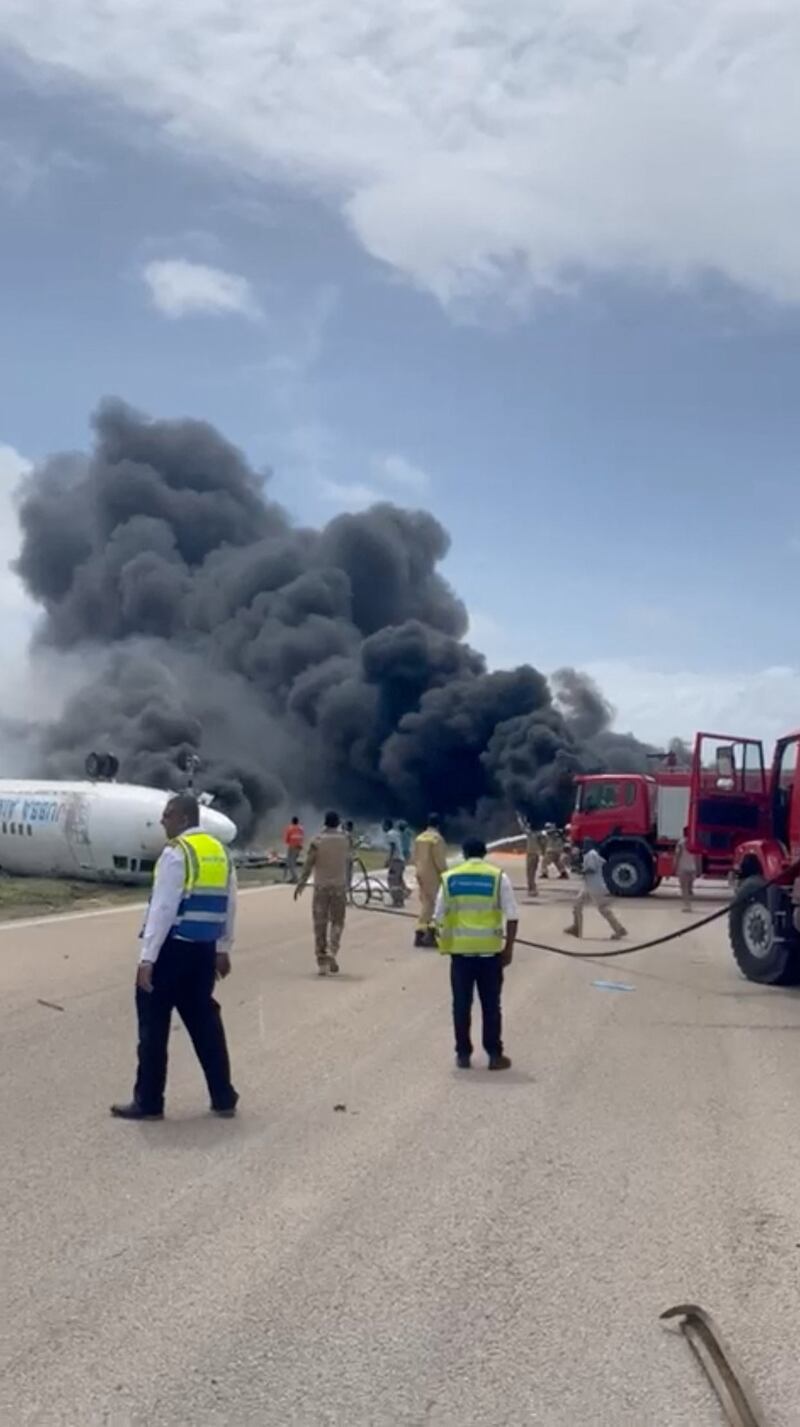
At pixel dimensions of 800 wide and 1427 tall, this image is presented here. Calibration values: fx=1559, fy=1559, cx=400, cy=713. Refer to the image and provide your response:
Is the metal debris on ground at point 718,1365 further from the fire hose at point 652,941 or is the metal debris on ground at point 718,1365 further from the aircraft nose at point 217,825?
the aircraft nose at point 217,825

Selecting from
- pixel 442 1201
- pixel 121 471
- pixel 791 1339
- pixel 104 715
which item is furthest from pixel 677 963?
pixel 121 471

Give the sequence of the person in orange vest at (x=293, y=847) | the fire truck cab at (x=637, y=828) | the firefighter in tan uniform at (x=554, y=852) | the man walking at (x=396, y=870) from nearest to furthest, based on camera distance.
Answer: the man walking at (x=396, y=870) → the fire truck cab at (x=637, y=828) → the person in orange vest at (x=293, y=847) → the firefighter in tan uniform at (x=554, y=852)

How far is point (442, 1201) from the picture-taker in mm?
6332

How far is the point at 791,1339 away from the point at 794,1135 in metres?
3.07

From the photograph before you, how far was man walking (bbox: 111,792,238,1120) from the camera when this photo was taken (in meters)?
7.91

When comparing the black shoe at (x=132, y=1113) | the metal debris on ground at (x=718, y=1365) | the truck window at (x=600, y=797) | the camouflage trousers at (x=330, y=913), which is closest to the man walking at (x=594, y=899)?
the camouflage trousers at (x=330, y=913)

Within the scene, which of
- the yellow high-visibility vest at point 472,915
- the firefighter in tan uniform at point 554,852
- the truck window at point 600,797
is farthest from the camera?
the firefighter in tan uniform at point 554,852

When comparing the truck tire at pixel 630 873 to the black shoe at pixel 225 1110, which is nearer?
the black shoe at pixel 225 1110

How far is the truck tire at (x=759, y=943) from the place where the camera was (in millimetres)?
14875

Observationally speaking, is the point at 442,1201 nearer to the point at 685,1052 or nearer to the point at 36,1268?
the point at 36,1268

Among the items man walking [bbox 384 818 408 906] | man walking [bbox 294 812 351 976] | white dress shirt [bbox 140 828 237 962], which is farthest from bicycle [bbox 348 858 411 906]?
white dress shirt [bbox 140 828 237 962]

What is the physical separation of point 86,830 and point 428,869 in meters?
15.8

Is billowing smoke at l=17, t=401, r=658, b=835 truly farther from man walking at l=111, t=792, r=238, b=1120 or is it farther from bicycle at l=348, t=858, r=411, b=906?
man walking at l=111, t=792, r=238, b=1120

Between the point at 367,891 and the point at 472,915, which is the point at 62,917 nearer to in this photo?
the point at 367,891
